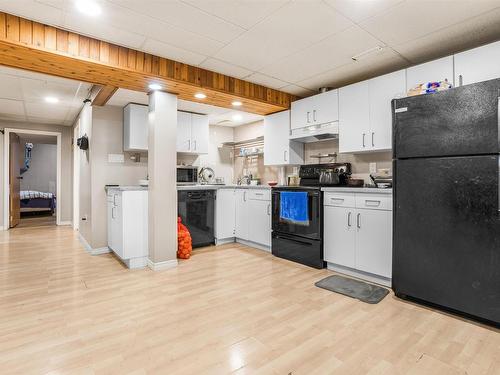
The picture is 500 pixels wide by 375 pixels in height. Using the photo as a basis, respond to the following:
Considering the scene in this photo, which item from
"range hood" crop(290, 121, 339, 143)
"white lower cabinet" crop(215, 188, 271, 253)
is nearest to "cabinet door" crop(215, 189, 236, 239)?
Answer: "white lower cabinet" crop(215, 188, 271, 253)

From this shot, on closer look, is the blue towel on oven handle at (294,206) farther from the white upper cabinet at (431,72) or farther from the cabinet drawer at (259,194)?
the white upper cabinet at (431,72)

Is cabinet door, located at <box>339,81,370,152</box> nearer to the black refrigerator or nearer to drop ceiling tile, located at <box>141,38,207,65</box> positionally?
the black refrigerator

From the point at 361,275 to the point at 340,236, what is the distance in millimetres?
465

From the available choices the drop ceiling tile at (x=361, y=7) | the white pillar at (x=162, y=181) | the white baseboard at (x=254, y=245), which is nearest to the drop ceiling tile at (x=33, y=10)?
the white pillar at (x=162, y=181)

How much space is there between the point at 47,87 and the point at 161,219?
2606mm

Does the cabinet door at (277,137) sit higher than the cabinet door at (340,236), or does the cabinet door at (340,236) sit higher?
the cabinet door at (277,137)

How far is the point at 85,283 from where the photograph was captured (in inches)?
116

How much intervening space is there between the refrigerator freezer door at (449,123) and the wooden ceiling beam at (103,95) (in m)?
3.18

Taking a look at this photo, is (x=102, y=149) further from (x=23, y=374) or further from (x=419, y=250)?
(x=419, y=250)

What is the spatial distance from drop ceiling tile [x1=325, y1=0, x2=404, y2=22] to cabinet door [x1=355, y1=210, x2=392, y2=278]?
70.3 inches

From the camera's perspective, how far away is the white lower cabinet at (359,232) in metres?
2.82

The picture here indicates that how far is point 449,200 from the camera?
7.13 ft

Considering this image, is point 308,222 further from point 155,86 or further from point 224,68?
point 155,86

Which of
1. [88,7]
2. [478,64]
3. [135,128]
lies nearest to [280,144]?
[135,128]
